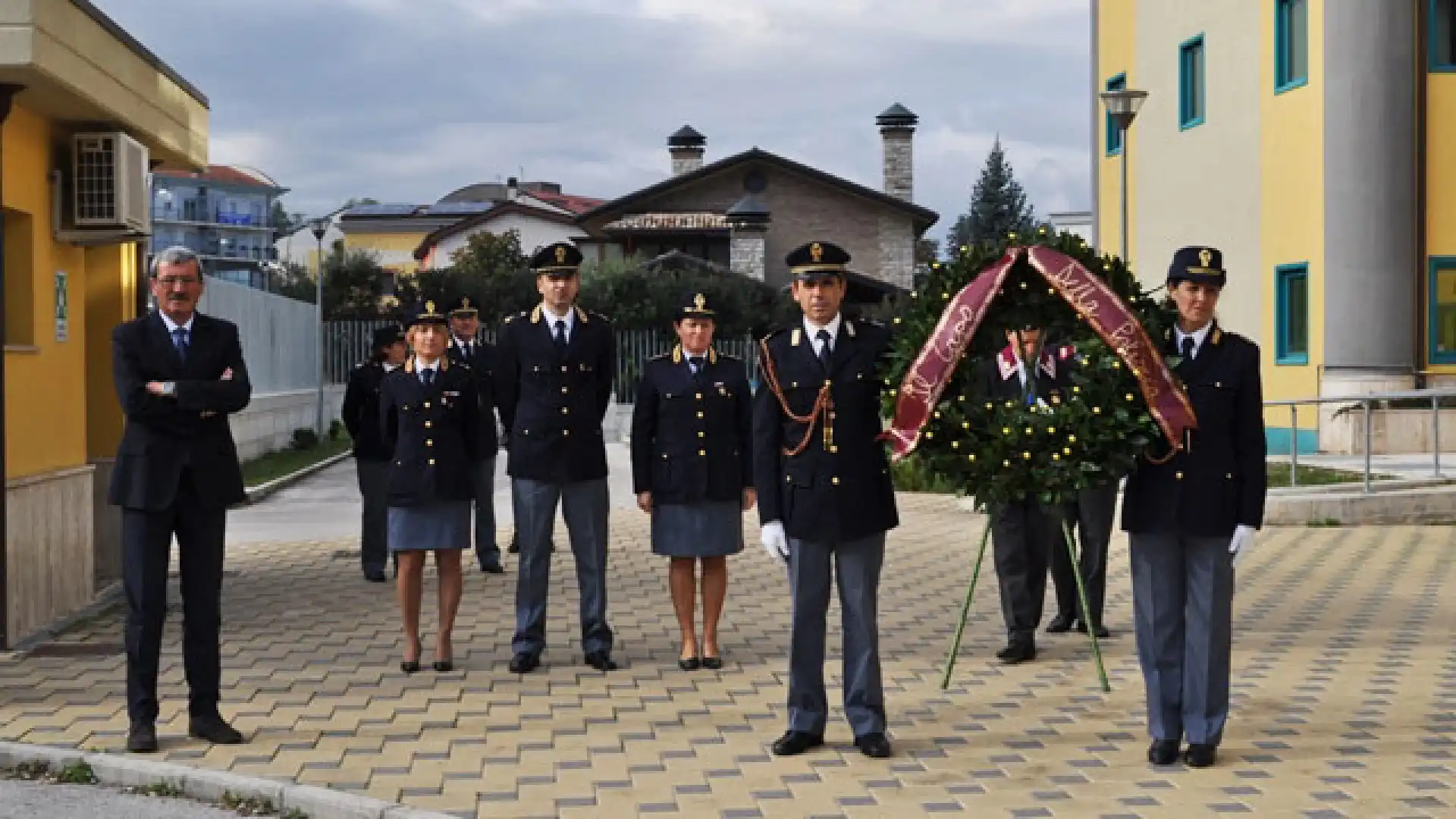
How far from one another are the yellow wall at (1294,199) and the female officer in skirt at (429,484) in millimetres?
18324

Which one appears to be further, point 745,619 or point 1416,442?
point 1416,442

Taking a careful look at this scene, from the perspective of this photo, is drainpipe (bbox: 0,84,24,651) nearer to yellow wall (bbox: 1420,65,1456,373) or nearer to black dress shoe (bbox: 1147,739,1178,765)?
black dress shoe (bbox: 1147,739,1178,765)

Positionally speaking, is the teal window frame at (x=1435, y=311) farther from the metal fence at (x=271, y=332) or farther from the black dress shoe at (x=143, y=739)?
Result: the black dress shoe at (x=143, y=739)

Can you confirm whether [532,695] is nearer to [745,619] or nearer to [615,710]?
[615,710]

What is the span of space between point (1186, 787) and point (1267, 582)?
719cm

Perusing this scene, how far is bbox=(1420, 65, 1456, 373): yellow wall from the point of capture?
2566cm

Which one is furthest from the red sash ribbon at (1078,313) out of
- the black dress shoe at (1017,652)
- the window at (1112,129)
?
the window at (1112,129)

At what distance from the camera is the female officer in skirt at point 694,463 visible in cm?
1034

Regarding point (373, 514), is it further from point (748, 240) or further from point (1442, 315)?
point (748, 240)

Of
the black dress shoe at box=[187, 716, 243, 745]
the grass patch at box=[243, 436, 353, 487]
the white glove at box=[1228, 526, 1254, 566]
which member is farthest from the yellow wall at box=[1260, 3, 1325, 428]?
the black dress shoe at box=[187, 716, 243, 745]

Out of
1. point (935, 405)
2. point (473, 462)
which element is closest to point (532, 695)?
point (473, 462)

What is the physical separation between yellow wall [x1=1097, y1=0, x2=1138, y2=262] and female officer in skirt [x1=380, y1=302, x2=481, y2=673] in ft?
78.0

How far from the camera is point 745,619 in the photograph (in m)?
12.4

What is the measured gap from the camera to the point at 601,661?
10367 mm
